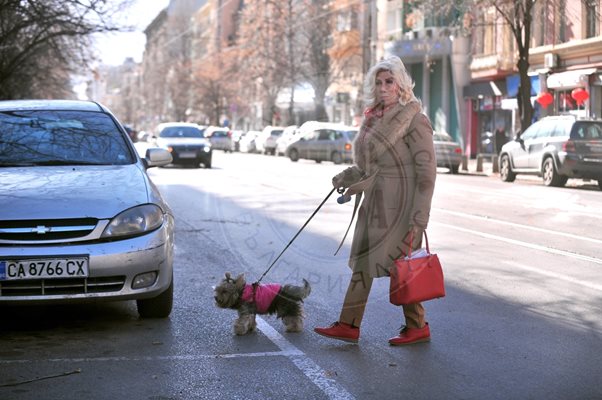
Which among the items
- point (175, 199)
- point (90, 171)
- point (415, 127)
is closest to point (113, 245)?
point (90, 171)

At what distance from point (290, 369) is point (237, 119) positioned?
87.7 metres

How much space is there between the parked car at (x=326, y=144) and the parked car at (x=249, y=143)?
66.0 feet

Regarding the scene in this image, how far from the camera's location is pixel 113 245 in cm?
654

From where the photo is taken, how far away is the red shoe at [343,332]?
6375 millimetres

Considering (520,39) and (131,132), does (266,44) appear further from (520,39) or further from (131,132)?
(520,39)

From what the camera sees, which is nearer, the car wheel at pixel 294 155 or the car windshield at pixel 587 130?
→ the car windshield at pixel 587 130

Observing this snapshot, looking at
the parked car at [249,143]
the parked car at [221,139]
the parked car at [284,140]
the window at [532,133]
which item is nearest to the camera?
the window at [532,133]

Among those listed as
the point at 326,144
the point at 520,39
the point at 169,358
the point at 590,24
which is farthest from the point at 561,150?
the point at 169,358

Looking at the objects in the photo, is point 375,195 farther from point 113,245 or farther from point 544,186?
point 544,186

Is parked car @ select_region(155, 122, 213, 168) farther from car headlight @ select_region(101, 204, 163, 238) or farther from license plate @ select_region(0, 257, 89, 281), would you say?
license plate @ select_region(0, 257, 89, 281)

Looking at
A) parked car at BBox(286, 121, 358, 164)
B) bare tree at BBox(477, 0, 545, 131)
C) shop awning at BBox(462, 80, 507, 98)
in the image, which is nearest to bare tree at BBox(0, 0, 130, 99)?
parked car at BBox(286, 121, 358, 164)

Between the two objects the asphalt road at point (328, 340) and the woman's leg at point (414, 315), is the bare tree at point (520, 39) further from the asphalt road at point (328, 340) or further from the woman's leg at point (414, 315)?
the woman's leg at point (414, 315)

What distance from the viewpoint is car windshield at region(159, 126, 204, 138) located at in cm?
3538

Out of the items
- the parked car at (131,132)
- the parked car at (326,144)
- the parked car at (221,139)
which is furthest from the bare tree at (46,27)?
the parked car at (221,139)
